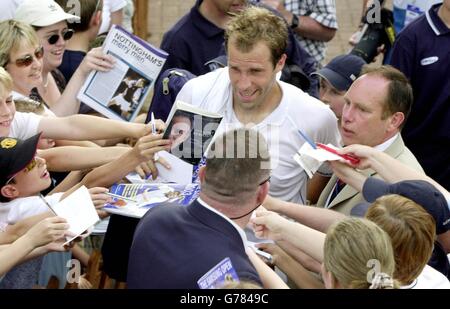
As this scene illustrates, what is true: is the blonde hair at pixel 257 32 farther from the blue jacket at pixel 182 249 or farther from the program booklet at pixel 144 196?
the blue jacket at pixel 182 249

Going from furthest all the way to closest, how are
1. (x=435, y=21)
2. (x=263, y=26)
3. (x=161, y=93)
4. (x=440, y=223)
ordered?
(x=435, y=21), (x=161, y=93), (x=263, y=26), (x=440, y=223)

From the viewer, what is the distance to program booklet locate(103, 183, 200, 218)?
426 cm

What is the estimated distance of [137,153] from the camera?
4.46 m

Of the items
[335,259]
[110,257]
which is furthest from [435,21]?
[335,259]

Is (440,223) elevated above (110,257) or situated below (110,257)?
above

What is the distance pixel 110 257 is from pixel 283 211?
1104 mm

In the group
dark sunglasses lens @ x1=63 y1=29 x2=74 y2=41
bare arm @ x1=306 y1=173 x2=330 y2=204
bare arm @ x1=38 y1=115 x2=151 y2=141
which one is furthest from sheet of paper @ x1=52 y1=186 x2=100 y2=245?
dark sunglasses lens @ x1=63 y1=29 x2=74 y2=41

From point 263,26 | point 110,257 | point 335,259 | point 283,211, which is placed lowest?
point 110,257

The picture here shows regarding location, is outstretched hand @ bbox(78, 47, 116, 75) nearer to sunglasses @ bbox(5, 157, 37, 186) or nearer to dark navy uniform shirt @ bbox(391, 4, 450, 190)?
sunglasses @ bbox(5, 157, 37, 186)

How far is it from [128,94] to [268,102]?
3.09ft

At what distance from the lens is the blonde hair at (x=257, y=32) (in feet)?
15.4
